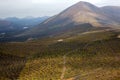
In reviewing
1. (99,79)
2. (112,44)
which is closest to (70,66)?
Answer: (99,79)

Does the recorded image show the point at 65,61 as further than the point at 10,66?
Yes

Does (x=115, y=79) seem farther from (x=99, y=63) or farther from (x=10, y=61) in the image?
(x=10, y=61)

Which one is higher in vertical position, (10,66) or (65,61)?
(10,66)

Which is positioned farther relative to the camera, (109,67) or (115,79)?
(109,67)

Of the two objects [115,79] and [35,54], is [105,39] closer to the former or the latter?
[35,54]

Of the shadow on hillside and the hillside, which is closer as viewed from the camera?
the hillside

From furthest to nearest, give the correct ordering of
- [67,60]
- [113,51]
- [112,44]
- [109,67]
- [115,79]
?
[112,44], [113,51], [67,60], [109,67], [115,79]

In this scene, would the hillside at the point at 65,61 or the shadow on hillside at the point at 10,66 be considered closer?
the hillside at the point at 65,61

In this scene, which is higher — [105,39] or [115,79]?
[105,39]

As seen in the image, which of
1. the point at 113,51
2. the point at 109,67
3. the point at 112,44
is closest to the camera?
the point at 109,67
